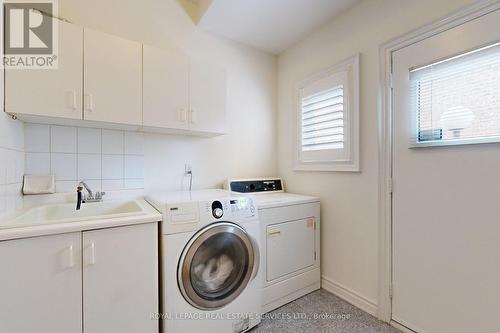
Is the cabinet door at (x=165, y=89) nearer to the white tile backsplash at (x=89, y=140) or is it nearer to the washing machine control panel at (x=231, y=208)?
the white tile backsplash at (x=89, y=140)

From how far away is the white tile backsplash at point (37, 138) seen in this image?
154cm

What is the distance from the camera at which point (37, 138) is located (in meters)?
1.57

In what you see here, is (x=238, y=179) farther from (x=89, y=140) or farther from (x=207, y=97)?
(x=89, y=140)

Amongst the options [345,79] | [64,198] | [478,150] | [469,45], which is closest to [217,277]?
[64,198]

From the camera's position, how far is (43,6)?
5.23 feet

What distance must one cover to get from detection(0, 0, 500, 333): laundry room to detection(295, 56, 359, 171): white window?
0.05 feet

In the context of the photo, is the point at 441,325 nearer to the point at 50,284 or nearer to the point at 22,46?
the point at 50,284

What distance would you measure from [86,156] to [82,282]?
3.17 feet

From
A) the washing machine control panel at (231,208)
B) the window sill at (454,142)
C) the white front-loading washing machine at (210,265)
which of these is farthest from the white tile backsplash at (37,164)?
the window sill at (454,142)

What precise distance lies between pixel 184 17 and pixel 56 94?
136 centimetres

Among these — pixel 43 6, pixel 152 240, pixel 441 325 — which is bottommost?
pixel 441 325

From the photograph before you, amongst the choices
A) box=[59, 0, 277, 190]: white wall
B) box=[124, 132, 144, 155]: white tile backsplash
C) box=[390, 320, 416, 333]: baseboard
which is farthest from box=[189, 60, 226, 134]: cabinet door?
box=[390, 320, 416, 333]: baseboard

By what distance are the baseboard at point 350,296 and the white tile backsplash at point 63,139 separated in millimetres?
2415

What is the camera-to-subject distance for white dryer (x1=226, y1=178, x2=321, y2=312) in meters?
1.85
